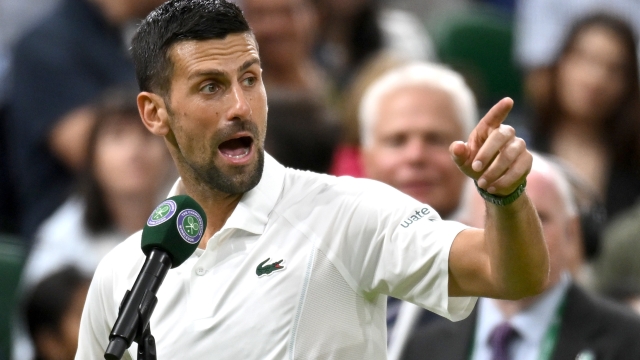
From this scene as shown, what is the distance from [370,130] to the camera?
4500 mm

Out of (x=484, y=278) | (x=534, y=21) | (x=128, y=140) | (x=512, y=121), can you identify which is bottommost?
(x=512, y=121)

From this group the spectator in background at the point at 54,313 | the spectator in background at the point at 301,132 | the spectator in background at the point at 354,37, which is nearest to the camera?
the spectator in background at the point at 54,313

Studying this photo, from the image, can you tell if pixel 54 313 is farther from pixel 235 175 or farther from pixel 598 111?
pixel 598 111

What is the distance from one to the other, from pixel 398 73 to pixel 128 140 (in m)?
1.30

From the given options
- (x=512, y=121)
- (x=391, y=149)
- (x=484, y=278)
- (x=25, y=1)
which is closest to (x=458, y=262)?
(x=484, y=278)

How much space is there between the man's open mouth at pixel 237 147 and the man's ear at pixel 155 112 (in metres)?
0.16

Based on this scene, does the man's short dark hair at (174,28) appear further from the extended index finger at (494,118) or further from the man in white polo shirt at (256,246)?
the extended index finger at (494,118)

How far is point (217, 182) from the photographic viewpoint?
2.53 metres

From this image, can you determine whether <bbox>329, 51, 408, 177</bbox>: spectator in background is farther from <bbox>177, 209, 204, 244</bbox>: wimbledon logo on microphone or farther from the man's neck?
<bbox>177, 209, 204, 244</bbox>: wimbledon logo on microphone

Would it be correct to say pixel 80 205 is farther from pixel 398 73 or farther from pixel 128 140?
pixel 398 73

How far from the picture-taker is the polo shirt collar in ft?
8.13

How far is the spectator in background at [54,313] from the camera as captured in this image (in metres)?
4.62

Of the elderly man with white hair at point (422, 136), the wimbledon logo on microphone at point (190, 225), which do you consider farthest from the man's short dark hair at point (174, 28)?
the elderly man with white hair at point (422, 136)

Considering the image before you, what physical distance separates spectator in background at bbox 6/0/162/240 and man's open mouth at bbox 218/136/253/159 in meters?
2.98
